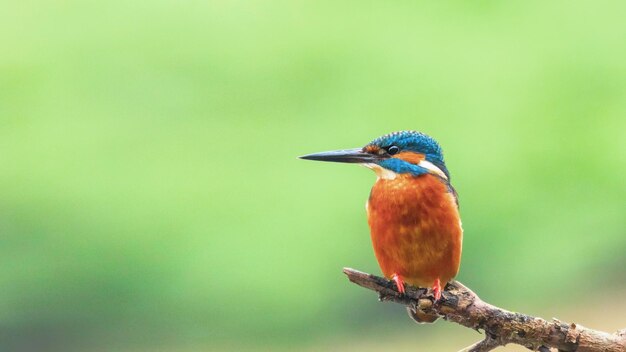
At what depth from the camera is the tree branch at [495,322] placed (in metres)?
1.32

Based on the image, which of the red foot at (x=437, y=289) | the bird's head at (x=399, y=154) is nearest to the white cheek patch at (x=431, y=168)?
the bird's head at (x=399, y=154)

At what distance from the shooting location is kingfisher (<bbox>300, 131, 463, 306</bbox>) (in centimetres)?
141

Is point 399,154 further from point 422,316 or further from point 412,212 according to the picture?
point 422,316

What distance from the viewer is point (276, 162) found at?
2770mm

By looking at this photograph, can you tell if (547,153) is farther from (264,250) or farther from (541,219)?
(264,250)

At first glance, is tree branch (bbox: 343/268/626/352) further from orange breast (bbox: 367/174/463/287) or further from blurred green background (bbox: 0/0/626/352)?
blurred green background (bbox: 0/0/626/352)

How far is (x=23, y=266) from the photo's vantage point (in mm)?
2518

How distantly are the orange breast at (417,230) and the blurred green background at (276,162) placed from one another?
1.15 meters

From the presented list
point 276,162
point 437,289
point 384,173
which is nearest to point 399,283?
point 437,289

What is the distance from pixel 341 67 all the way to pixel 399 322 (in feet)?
2.84

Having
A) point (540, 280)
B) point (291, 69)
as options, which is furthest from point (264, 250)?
point (540, 280)

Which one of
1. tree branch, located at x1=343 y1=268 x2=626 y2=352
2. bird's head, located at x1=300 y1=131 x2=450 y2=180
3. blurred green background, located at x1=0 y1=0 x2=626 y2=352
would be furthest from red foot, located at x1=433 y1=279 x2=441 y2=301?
blurred green background, located at x1=0 y1=0 x2=626 y2=352

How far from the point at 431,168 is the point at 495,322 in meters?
0.28

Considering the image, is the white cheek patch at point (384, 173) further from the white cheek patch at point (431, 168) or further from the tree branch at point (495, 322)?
the tree branch at point (495, 322)
